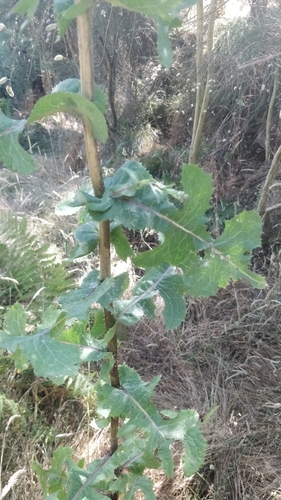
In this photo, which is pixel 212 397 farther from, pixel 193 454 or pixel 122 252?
pixel 122 252

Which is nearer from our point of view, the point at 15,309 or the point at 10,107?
the point at 15,309

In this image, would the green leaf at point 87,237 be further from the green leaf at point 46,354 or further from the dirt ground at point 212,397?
the dirt ground at point 212,397

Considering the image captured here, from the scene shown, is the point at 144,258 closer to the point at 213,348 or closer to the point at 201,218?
the point at 201,218

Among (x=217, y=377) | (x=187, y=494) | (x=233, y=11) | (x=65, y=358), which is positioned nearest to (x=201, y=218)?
(x=65, y=358)

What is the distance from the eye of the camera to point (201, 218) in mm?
521

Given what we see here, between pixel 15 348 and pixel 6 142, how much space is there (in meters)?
0.27

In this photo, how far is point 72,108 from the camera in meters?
0.47

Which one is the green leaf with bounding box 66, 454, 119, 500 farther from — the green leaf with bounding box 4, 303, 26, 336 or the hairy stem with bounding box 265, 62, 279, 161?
the hairy stem with bounding box 265, 62, 279, 161

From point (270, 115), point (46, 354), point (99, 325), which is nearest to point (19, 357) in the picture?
point (46, 354)

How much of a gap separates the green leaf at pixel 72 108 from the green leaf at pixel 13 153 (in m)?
0.04

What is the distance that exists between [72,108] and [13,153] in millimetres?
87

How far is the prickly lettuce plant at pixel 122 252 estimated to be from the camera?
456 mm

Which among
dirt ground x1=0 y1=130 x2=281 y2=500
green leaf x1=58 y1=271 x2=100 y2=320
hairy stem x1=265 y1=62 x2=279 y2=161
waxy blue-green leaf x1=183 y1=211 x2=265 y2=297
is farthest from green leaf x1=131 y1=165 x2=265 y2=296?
hairy stem x1=265 y1=62 x2=279 y2=161

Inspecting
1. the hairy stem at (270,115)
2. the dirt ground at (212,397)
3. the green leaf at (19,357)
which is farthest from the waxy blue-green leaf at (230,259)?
the hairy stem at (270,115)
